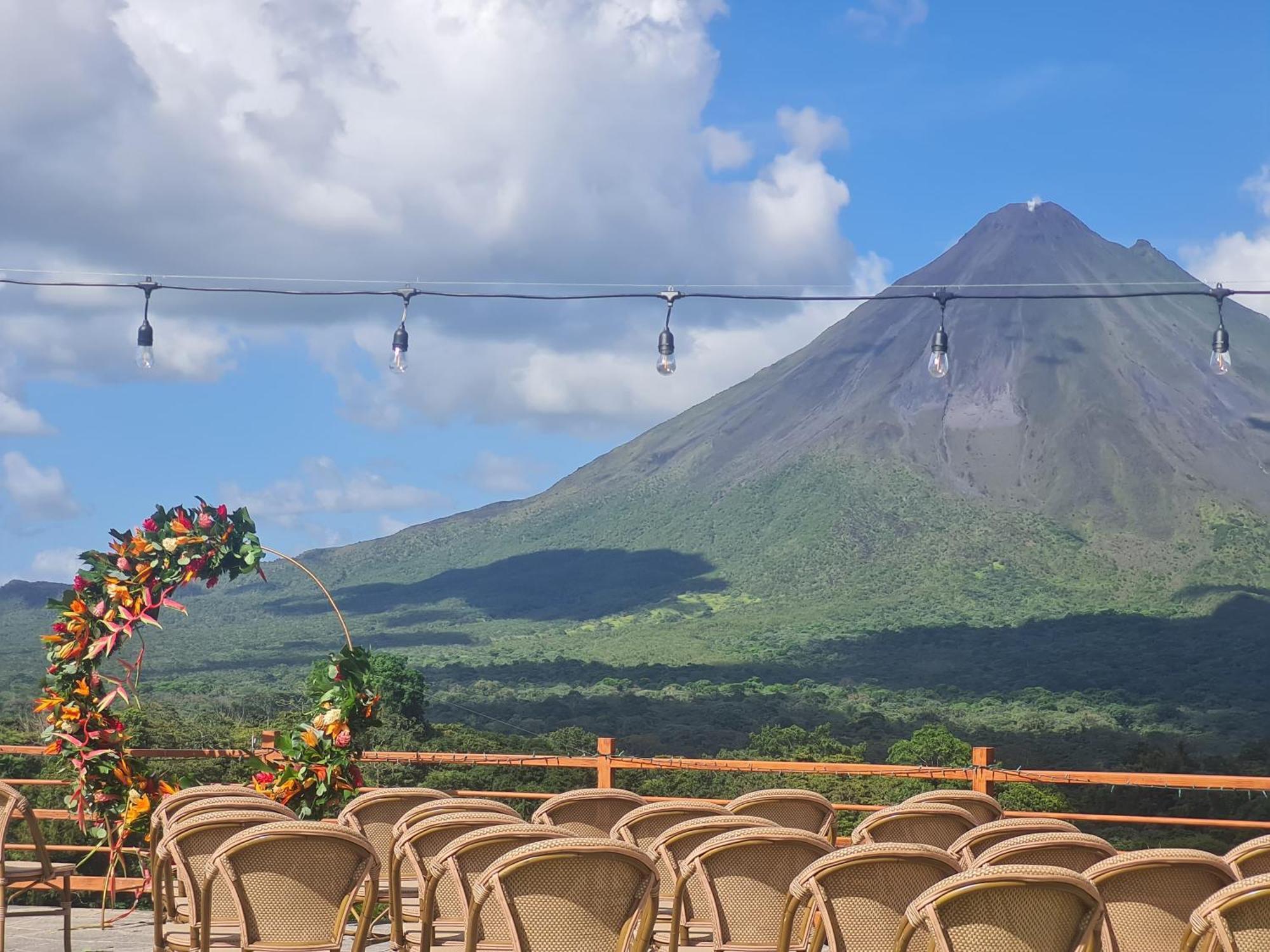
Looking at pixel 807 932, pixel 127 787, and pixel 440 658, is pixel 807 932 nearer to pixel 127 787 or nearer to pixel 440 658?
pixel 127 787

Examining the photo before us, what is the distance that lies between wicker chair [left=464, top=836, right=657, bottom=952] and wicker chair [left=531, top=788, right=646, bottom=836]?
1666 millimetres

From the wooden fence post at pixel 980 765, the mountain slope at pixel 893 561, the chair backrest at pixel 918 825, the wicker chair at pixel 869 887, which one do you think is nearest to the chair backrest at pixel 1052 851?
the wicker chair at pixel 869 887

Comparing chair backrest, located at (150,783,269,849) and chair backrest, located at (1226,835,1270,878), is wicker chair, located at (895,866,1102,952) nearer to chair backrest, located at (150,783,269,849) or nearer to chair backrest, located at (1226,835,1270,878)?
chair backrest, located at (1226,835,1270,878)

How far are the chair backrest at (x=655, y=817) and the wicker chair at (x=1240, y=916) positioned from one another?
1.88m

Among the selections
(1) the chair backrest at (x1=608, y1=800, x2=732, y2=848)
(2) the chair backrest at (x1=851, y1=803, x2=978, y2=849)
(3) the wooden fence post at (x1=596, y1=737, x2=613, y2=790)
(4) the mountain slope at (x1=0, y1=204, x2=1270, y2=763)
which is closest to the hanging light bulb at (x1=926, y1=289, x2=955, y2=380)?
(3) the wooden fence post at (x1=596, y1=737, x2=613, y2=790)

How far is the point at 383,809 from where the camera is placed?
6020 mm

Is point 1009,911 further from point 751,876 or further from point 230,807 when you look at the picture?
point 230,807

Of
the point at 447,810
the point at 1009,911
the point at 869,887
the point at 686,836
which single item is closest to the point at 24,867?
the point at 447,810

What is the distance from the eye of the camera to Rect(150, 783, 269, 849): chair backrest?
19.4 feet

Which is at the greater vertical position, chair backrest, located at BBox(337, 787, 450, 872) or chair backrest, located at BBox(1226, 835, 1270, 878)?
chair backrest, located at BBox(337, 787, 450, 872)

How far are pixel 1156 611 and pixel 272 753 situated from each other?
3649 inches

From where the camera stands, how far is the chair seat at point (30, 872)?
6023 millimetres

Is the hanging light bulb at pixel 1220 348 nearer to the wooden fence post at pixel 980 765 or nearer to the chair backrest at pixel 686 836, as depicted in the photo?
the wooden fence post at pixel 980 765

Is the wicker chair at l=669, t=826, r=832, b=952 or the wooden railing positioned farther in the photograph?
the wooden railing
